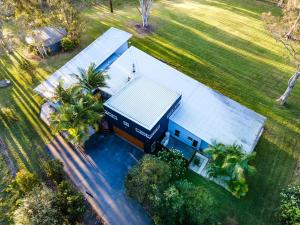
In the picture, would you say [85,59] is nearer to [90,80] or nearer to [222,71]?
[90,80]

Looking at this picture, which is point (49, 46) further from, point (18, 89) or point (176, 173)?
point (176, 173)

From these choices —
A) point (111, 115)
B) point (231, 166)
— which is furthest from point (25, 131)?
point (231, 166)

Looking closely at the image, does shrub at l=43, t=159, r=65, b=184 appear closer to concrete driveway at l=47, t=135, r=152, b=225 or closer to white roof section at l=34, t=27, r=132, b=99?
concrete driveway at l=47, t=135, r=152, b=225

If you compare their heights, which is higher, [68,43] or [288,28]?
[288,28]

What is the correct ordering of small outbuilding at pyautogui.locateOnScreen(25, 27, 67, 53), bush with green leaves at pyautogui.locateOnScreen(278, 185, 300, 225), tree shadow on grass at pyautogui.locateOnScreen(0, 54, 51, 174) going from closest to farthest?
bush with green leaves at pyautogui.locateOnScreen(278, 185, 300, 225) < tree shadow on grass at pyautogui.locateOnScreen(0, 54, 51, 174) < small outbuilding at pyautogui.locateOnScreen(25, 27, 67, 53)

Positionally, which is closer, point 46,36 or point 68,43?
point 46,36

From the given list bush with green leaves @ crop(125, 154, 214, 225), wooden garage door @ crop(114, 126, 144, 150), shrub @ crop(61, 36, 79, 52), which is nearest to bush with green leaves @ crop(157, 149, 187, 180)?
bush with green leaves @ crop(125, 154, 214, 225)

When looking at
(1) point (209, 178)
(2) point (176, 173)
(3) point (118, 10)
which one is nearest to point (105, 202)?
(2) point (176, 173)

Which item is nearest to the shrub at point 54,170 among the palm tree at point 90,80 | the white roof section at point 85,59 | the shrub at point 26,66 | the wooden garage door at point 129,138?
the wooden garage door at point 129,138
